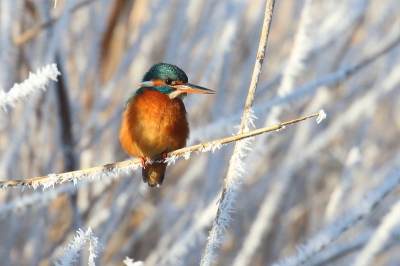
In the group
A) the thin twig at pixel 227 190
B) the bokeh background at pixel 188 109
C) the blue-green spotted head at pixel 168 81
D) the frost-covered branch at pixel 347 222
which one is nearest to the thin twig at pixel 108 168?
the thin twig at pixel 227 190

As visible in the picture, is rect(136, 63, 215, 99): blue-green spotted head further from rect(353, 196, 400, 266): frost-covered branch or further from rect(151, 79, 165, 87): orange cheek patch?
rect(353, 196, 400, 266): frost-covered branch

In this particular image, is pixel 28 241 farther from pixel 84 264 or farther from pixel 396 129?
pixel 396 129

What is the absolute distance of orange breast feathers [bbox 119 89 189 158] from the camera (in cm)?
199

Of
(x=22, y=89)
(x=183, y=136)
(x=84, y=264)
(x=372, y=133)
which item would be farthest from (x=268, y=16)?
(x=372, y=133)

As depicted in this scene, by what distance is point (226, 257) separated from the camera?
3.04 m

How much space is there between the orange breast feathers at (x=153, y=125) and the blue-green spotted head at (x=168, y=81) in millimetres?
30

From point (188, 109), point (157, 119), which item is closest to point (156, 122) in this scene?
point (157, 119)

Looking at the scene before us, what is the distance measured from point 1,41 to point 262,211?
53.6 inches

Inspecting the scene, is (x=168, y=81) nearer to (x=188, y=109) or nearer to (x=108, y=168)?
(x=188, y=109)

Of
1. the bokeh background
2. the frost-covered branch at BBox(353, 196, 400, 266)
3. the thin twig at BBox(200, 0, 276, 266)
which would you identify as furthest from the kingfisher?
the frost-covered branch at BBox(353, 196, 400, 266)

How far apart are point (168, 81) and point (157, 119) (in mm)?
179

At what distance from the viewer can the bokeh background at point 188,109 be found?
2143 mm

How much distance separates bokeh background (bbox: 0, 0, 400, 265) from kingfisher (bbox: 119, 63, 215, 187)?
4.3 inches

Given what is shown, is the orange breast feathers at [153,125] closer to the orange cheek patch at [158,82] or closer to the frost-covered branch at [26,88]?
the orange cheek patch at [158,82]
